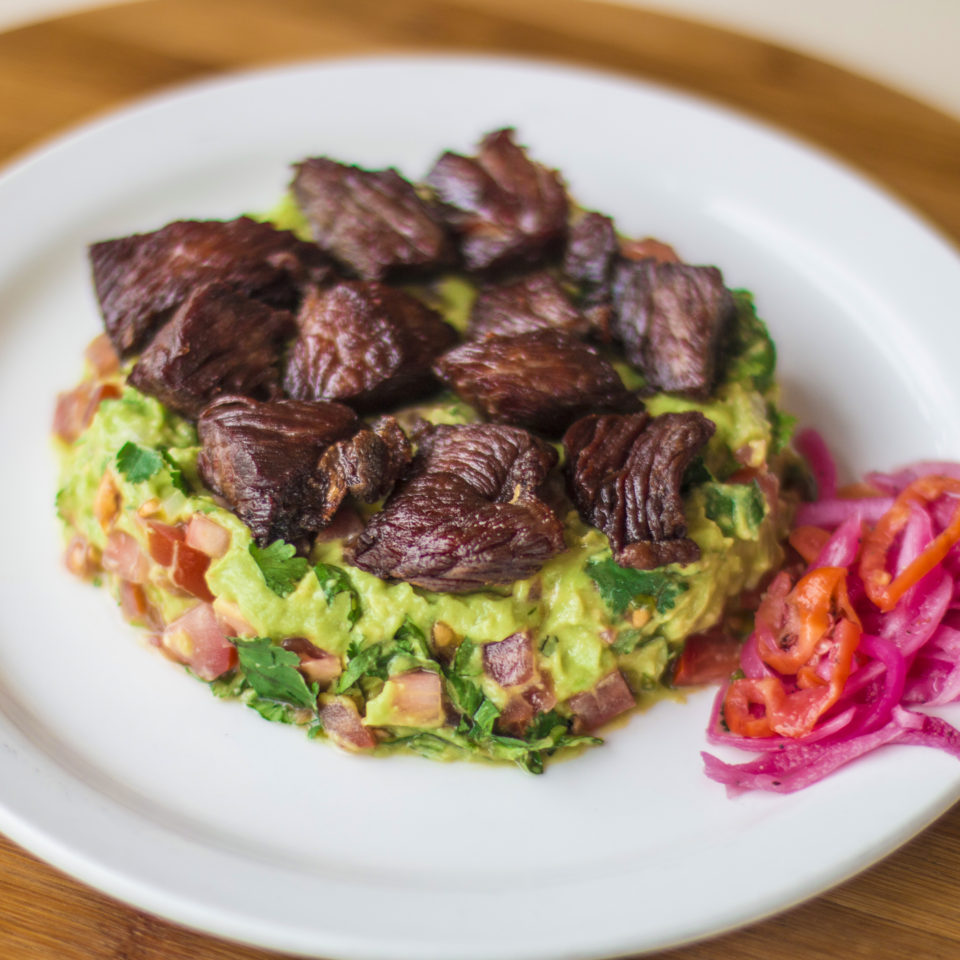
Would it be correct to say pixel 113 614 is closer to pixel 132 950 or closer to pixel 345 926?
pixel 132 950

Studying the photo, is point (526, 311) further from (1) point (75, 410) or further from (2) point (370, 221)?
(1) point (75, 410)

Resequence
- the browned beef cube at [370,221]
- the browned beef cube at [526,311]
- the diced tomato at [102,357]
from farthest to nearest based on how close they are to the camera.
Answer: the diced tomato at [102,357] → the browned beef cube at [370,221] → the browned beef cube at [526,311]

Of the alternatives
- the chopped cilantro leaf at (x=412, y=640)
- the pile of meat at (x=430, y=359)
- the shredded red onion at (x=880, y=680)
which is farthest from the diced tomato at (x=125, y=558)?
the shredded red onion at (x=880, y=680)

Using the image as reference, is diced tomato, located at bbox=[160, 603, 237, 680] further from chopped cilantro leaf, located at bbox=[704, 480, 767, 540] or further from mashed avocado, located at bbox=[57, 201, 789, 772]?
chopped cilantro leaf, located at bbox=[704, 480, 767, 540]

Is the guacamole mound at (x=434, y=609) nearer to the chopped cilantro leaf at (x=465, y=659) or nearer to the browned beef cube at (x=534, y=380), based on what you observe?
the chopped cilantro leaf at (x=465, y=659)

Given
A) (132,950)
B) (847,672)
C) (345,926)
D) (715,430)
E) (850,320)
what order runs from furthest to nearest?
(850,320)
(715,430)
(847,672)
(132,950)
(345,926)

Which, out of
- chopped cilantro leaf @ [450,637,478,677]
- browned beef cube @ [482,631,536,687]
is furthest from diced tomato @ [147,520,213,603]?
browned beef cube @ [482,631,536,687]

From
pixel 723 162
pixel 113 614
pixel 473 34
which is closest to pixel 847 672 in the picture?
pixel 113 614

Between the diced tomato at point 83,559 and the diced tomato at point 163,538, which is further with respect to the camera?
the diced tomato at point 83,559

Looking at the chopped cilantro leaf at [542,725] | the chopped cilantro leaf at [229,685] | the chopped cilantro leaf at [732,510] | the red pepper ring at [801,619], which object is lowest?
the chopped cilantro leaf at [229,685]
